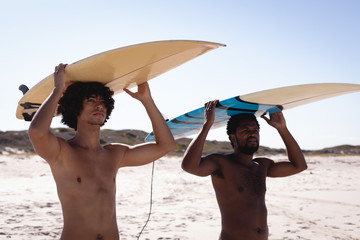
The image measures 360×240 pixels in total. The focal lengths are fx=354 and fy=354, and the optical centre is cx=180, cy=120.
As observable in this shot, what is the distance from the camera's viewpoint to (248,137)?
10.5ft

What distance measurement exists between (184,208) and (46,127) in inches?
250

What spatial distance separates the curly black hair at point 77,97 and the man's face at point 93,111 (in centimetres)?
3

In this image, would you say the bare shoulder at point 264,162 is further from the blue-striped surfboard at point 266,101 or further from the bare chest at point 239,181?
the blue-striped surfboard at point 266,101

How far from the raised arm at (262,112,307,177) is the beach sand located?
8.03 feet

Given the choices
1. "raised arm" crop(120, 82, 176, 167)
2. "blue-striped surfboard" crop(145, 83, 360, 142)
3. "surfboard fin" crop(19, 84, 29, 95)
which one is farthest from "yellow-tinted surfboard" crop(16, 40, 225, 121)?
"blue-striped surfboard" crop(145, 83, 360, 142)

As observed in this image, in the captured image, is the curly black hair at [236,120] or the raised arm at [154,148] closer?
the raised arm at [154,148]

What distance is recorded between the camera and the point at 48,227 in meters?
5.97

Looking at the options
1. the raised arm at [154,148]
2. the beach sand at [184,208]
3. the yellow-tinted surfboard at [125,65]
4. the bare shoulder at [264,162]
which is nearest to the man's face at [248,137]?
the bare shoulder at [264,162]

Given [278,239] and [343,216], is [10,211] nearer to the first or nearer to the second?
[278,239]

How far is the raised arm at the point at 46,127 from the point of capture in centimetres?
205

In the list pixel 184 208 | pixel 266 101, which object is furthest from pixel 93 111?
pixel 184 208

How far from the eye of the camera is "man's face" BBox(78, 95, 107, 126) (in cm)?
247

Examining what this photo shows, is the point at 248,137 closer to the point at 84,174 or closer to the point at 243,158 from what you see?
the point at 243,158

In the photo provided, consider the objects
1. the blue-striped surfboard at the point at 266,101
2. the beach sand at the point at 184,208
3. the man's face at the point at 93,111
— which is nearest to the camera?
the man's face at the point at 93,111
